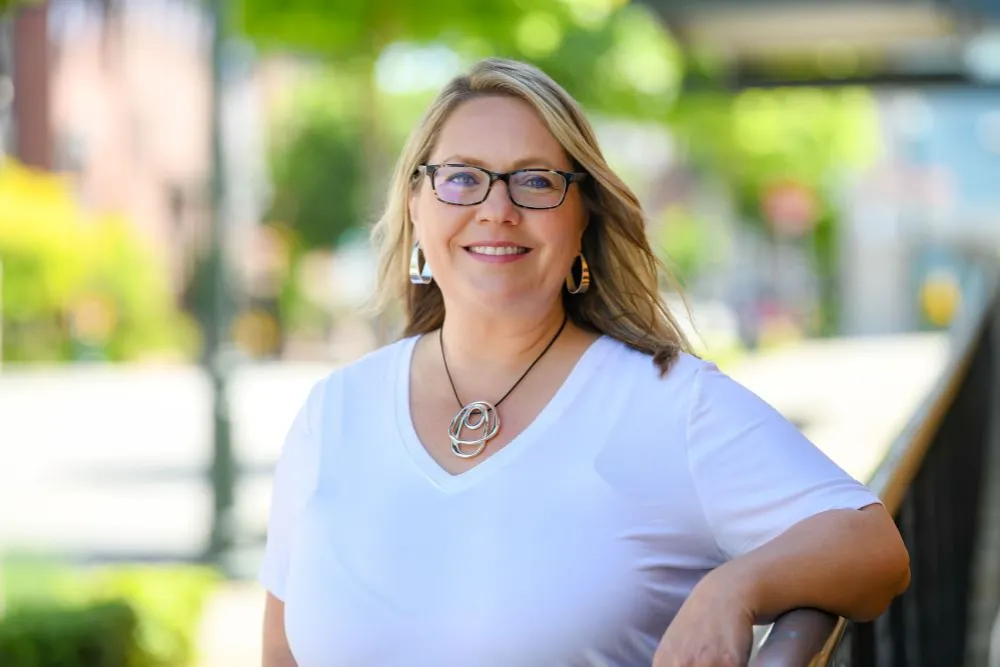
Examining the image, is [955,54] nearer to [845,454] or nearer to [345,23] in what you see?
[345,23]

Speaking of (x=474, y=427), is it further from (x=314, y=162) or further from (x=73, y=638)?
(x=314, y=162)

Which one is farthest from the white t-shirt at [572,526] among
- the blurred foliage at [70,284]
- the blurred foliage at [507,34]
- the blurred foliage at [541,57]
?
the blurred foliage at [70,284]

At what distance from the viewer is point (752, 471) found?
6.30 ft

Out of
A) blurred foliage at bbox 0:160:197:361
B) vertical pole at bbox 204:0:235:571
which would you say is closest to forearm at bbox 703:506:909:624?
vertical pole at bbox 204:0:235:571

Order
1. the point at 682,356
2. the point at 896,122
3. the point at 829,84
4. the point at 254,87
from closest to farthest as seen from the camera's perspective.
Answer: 1. the point at 682,356
2. the point at 829,84
3. the point at 896,122
4. the point at 254,87

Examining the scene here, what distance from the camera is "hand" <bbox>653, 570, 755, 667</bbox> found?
1.67 m

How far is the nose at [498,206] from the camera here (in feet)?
7.39

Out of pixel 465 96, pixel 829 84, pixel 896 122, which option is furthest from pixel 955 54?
pixel 896 122

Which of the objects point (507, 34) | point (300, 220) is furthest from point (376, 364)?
point (300, 220)

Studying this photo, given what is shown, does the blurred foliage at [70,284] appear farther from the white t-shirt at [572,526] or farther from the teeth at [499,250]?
the white t-shirt at [572,526]

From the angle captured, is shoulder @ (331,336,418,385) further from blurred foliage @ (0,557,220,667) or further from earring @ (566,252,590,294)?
blurred foliage @ (0,557,220,667)

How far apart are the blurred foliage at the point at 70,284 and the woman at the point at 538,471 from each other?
22.2 m

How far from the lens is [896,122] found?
4238 centimetres

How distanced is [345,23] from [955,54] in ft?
28.5
